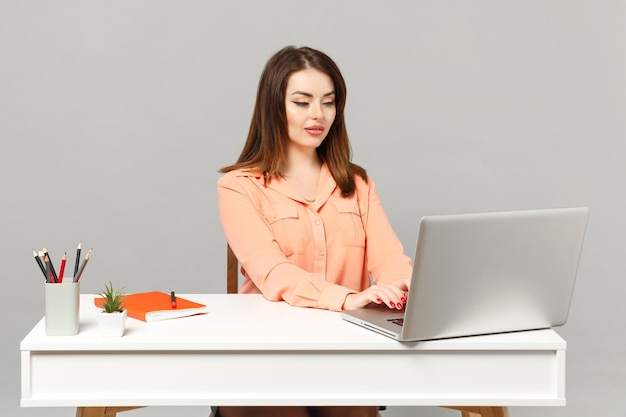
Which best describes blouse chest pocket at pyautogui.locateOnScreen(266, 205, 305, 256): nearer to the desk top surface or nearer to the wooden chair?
the wooden chair

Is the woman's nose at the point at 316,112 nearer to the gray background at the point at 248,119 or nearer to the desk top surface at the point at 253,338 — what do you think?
the desk top surface at the point at 253,338

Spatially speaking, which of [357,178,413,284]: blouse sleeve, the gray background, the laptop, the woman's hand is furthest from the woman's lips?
the gray background

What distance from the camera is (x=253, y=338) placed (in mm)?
2029

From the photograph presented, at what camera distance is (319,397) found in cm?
203

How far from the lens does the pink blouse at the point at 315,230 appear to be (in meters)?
2.75

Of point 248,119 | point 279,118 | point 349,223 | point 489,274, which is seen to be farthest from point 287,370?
point 248,119

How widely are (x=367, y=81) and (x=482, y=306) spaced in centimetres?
254

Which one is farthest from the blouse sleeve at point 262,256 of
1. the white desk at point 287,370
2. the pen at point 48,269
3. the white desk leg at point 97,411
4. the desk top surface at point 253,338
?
the pen at point 48,269

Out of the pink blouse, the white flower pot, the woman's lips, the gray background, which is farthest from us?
the gray background

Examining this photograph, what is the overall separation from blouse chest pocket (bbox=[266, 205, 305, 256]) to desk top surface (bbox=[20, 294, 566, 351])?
58 cm

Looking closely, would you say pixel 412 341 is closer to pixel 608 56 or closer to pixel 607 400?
pixel 607 400

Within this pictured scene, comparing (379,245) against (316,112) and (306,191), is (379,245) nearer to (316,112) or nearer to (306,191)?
(306,191)

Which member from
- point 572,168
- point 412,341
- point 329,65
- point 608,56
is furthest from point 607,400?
point 412,341

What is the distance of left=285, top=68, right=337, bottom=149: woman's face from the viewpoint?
2.85 metres
